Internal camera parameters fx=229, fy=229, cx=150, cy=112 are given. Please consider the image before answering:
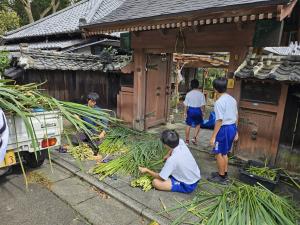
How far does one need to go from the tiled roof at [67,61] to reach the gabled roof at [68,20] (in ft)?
8.77

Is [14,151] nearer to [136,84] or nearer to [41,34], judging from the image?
[136,84]

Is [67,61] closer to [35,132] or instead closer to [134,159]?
[35,132]

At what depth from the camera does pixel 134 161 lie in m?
4.82

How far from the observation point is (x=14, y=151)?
12.7 feet

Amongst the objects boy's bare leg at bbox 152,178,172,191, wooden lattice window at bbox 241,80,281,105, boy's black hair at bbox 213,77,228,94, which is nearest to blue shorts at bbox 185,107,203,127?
wooden lattice window at bbox 241,80,281,105

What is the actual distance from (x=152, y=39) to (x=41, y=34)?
796 centimetres

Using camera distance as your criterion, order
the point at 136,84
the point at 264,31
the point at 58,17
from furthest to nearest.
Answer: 1. the point at 58,17
2. the point at 136,84
3. the point at 264,31

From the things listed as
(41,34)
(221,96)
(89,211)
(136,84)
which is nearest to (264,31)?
(221,96)

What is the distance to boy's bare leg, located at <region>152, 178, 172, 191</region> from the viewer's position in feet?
13.1

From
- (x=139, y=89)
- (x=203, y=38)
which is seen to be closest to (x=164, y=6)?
(x=203, y=38)

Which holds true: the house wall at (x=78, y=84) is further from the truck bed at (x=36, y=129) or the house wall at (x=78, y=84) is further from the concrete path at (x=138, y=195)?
the truck bed at (x=36, y=129)

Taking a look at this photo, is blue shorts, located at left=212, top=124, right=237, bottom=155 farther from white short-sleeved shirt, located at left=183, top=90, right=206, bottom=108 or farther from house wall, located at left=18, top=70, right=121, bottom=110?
house wall, located at left=18, top=70, right=121, bottom=110

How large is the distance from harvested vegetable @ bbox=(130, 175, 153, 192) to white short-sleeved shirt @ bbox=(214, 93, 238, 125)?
1.72 metres

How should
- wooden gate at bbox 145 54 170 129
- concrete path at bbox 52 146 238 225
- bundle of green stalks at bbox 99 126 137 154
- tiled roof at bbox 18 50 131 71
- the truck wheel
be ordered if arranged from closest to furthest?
concrete path at bbox 52 146 238 225 → the truck wheel → bundle of green stalks at bbox 99 126 137 154 → tiled roof at bbox 18 50 131 71 → wooden gate at bbox 145 54 170 129
